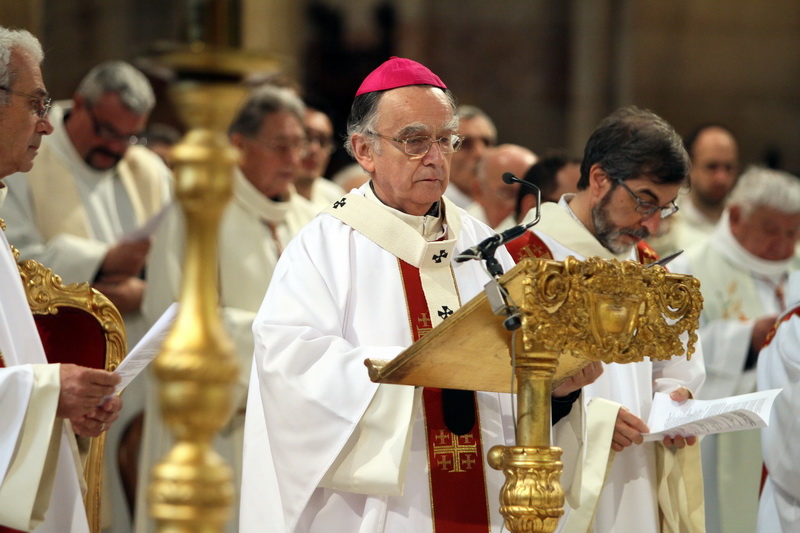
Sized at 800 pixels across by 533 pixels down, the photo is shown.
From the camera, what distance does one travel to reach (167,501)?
→ 2.20 meters

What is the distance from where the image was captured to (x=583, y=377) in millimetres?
3676

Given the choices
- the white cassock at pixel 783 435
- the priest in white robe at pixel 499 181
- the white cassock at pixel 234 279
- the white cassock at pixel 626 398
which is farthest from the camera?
the priest in white robe at pixel 499 181

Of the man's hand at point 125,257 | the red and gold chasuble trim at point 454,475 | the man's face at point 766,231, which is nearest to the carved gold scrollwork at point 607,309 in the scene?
the red and gold chasuble trim at point 454,475

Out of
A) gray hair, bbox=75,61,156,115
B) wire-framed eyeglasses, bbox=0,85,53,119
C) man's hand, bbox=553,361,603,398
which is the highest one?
wire-framed eyeglasses, bbox=0,85,53,119

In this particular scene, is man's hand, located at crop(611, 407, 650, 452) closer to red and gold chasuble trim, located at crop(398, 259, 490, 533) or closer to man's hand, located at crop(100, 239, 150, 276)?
red and gold chasuble trim, located at crop(398, 259, 490, 533)

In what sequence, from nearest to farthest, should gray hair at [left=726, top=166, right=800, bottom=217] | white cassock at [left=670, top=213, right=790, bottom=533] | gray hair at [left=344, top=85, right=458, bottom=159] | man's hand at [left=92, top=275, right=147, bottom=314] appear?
gray hair at [left=344, top=85, right=458, bottom=159], man's hand at [left=92, top=275, right=147, bottom=314], white cassock at [left=670, top=213, right=790, bottom=533], gray hair at [left=726, top=166, right=800, bottom=217]

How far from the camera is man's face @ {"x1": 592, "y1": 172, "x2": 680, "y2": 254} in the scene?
4594 millimetres

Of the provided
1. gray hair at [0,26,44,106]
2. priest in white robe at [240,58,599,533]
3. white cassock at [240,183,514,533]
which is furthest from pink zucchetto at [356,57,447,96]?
gray hair at [0,26,44,106]

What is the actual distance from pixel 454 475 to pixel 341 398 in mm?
509

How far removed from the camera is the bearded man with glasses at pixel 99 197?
245 inches

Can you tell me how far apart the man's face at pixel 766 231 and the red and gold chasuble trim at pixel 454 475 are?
11.7 ft

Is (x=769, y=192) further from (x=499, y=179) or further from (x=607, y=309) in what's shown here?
(x=607, y=309)

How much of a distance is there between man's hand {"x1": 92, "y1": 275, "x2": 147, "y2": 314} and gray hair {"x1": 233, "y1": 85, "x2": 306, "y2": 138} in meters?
0.99

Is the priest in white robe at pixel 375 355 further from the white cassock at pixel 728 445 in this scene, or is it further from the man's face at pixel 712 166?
the man's face at pixel 712 166
